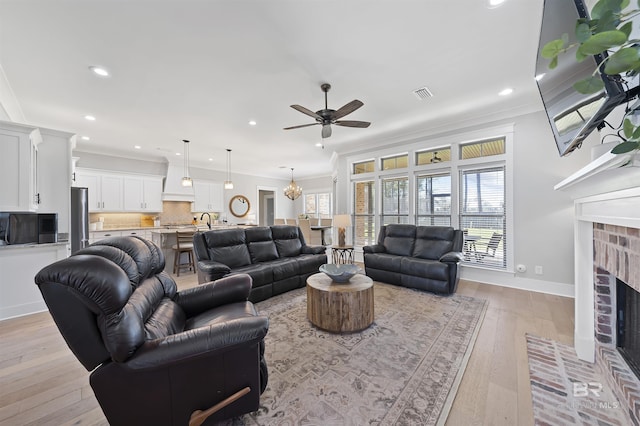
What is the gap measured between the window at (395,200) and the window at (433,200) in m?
0.27

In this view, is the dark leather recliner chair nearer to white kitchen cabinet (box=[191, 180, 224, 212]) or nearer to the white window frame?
the white window frame

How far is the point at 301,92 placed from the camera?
3.26m

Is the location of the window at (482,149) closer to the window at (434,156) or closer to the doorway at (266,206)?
the window at (434,156)

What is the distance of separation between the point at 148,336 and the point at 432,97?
4.07m

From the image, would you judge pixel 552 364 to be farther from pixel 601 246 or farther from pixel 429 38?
pixel 429 38

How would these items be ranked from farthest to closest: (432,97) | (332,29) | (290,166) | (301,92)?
1. (290,166)
2. (432,97)
3. (301,92)
4. (332,29)

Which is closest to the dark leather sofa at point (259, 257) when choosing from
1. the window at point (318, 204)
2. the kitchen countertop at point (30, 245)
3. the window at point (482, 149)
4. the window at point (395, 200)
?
the kitchen countertop at point (30, 245)

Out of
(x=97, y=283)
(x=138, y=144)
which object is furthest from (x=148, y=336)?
(x=138, y=144)

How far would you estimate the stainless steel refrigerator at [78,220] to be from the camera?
4172 mm

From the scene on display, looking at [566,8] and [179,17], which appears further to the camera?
[179,17]

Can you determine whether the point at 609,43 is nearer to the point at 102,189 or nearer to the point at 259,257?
the point at 259,257

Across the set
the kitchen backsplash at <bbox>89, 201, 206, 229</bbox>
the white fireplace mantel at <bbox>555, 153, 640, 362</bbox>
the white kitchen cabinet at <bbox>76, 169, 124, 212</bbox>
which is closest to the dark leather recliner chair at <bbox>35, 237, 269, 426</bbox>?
the white fireplace mantel at <bbox>555, 153, 640, 362</bbox>

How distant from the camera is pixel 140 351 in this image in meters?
1.16

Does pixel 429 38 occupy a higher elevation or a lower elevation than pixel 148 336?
higher
